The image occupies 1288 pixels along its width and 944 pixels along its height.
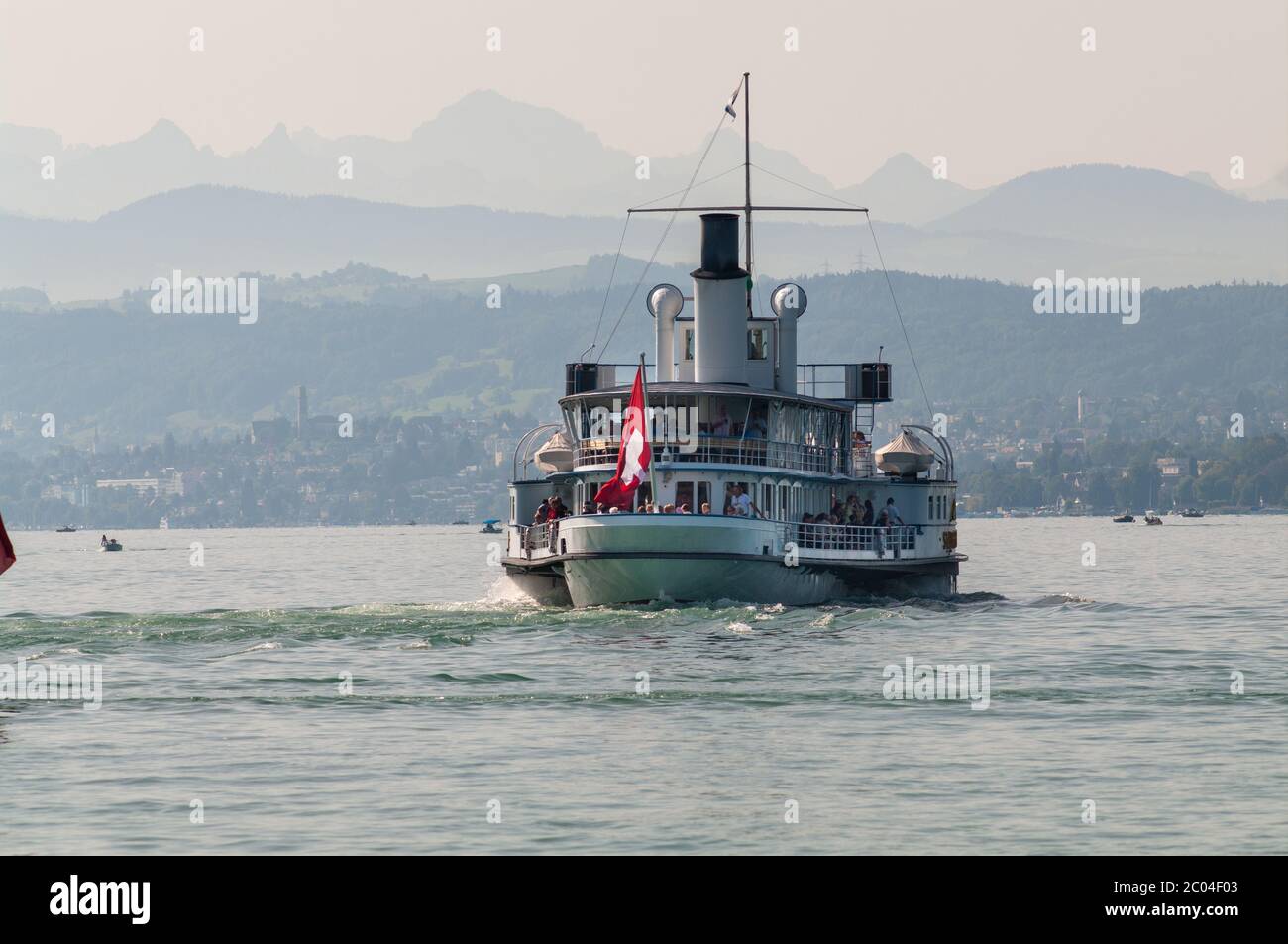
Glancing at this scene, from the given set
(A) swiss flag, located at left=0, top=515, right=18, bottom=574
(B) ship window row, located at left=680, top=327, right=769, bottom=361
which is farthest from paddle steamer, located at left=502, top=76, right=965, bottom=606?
(A) swiss flag, located at left=0, top=515, right=18, bottom=574

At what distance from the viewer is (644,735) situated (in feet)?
109

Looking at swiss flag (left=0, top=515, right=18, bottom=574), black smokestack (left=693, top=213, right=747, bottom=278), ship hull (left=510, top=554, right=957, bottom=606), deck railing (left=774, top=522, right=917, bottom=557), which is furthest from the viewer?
black smokestack (left=693, top=213, right=747, bottom=278)

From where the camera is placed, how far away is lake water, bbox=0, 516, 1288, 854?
25.3 metres

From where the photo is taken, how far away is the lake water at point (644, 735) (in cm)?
2534

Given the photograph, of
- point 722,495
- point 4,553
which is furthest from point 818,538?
point 4,553

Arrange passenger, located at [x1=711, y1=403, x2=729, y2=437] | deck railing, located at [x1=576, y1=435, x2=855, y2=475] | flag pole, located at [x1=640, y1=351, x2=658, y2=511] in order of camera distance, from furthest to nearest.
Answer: passenger, located at [x1=711, y1=403, x2=729, y2=437] < deck railing, located at [x1=576, y1=435, x2=855, y2=475] < flag pole, located at [x1=640, y1=351, x2=658, y2=511]

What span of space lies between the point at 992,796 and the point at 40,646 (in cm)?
2982

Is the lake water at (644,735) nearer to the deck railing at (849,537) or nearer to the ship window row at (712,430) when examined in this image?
the deck railing at (849,537)

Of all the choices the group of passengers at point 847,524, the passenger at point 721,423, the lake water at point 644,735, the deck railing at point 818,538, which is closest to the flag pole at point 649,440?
the deck railing at point 818,538

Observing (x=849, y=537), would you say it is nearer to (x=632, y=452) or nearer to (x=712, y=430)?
(x=712, y=430)

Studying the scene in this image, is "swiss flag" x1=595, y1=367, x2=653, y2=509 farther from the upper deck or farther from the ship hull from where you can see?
the upper deck
